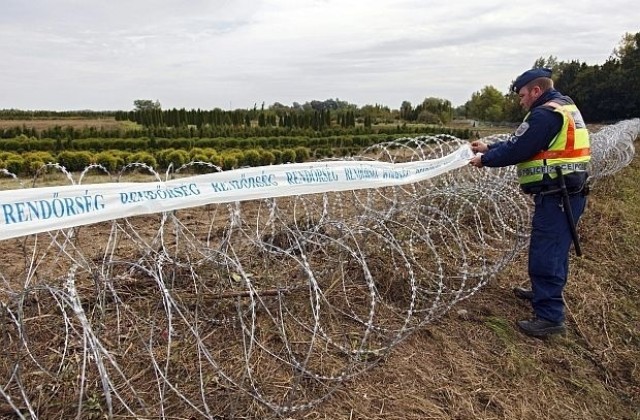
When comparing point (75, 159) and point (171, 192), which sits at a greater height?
point (171, 192)

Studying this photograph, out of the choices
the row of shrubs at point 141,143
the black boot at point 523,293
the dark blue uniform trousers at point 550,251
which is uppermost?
the row of shrubs at point 141,143

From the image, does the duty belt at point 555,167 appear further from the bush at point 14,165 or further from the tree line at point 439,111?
the tree line at point 439,111

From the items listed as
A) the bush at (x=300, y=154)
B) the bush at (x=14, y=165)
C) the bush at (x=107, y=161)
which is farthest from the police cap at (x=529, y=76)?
the bush at (x=300, y=154)

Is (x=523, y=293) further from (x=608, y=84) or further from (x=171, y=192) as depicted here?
(x=608, y=84)

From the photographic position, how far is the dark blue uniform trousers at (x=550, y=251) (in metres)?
4.38

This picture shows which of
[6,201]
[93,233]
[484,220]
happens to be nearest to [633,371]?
[484,220]

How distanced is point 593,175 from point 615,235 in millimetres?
3085

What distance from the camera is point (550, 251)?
4387 mm

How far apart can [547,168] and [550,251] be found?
0.71m

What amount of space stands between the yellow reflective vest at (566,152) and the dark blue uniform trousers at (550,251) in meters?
0.24

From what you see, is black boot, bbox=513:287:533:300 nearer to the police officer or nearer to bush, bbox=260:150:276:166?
the police officer

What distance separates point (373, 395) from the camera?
358 cm

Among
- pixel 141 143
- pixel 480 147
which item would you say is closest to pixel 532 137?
pixel 480 147

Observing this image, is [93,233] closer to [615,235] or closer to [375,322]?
[375,322]
